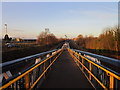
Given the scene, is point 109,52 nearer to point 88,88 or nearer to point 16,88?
point 88,88

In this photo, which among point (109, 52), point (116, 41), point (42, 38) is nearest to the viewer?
point (109, 52)

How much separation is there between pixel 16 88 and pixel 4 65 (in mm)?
600

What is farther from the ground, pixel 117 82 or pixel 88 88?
pixel 117 82

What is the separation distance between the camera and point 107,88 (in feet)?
14.2

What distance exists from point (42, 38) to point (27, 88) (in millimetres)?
89976

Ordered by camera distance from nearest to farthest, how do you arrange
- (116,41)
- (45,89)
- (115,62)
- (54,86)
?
(115,62) → (45,89) → (54,86) → (116,41)

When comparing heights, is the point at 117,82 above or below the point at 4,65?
below

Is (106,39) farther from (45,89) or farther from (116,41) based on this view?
(45,89)


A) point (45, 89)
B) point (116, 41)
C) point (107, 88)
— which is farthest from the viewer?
point (116, 41)

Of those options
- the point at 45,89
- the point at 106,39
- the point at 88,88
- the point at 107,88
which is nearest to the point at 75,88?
the point at 88,88

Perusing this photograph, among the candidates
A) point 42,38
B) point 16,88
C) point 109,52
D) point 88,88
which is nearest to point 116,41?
point 109,52

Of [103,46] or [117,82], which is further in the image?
[103,46]

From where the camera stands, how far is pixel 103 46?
40.5 m

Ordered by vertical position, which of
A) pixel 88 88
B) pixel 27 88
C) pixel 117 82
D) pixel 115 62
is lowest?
pixel 88 88
